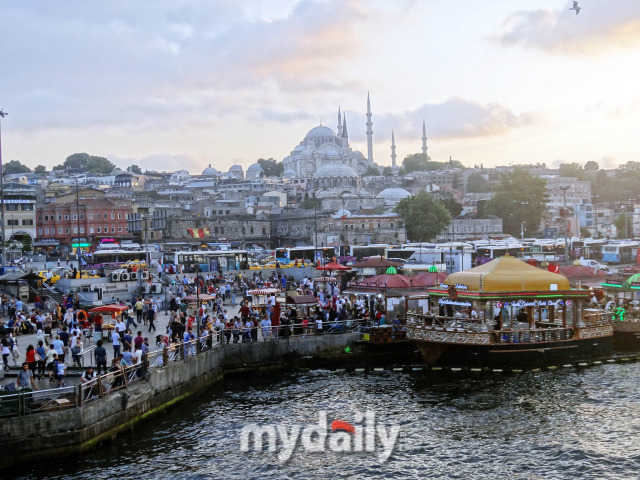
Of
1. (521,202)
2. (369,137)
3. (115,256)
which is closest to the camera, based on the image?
(115,256)

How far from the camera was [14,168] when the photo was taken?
174 metres

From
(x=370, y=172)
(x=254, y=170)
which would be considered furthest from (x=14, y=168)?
(x=370, y=172)

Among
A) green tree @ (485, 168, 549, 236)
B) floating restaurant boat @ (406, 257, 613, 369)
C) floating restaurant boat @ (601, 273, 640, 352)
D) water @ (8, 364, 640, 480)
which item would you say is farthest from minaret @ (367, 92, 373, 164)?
water @ (8, 364, 640, 480)

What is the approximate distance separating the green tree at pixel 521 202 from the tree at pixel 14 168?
12532 centimetres

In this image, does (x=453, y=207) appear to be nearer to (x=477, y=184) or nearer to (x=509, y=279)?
(x=477, y=184)

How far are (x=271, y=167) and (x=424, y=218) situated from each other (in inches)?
4346

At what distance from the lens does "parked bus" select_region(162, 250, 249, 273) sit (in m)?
42.7

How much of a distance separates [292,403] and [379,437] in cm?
310

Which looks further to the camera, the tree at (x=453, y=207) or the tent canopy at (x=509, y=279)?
the tree at (x=453, y=207)

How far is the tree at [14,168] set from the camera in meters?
171

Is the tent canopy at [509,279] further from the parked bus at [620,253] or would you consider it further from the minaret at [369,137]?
the minaret at [369,137]

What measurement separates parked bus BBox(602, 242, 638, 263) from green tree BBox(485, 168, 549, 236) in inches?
1258

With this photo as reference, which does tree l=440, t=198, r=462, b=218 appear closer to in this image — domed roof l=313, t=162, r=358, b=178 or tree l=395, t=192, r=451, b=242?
tree l=395, t=192, r=451, b=242

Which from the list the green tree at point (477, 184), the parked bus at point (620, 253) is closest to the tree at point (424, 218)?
the parked bus at point (620, 253)
